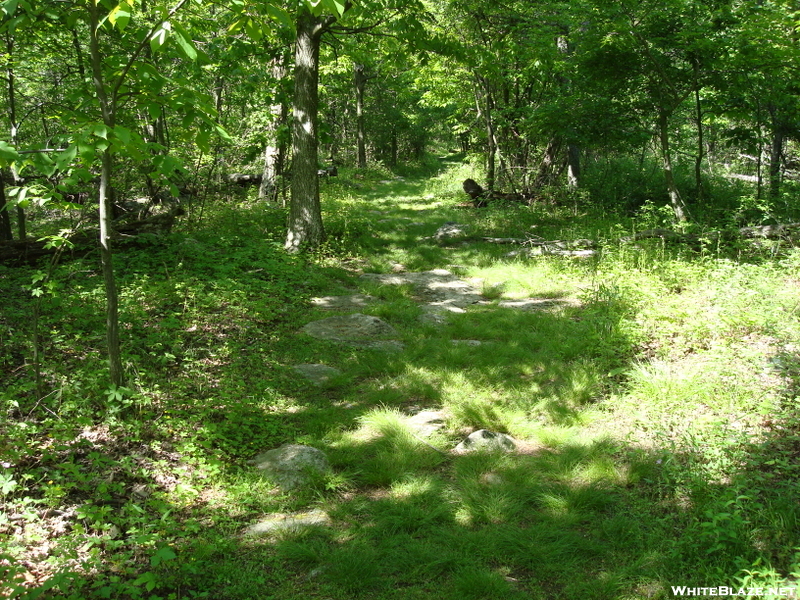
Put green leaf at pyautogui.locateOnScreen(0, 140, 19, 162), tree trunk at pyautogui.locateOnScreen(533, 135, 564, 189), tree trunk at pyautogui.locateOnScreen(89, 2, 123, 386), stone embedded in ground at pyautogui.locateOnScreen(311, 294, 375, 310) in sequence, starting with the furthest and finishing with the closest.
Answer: tree trunk at pyautogui.locateOnScreen(533, 135, 564, 189), stone embedded in ground at pyautogui.locateOnScreen(311, 294, 375, 310), tree trunk at pyautogui.locateOnScreen(89, 2, 123, 386), green leaf at pyautogui.locateOnScreen(0, 140, 19, 162)

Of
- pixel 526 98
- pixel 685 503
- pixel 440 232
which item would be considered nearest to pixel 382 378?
pixel 685 503

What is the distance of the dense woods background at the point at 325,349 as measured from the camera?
2.86 metres

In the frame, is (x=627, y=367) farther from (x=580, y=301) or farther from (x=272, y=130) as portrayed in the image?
(x=272, y=130)

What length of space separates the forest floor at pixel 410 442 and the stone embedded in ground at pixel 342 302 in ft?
1.06

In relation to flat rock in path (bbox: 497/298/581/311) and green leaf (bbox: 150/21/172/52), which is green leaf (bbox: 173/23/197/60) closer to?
green leaf (bbox: 150/21/172/52)

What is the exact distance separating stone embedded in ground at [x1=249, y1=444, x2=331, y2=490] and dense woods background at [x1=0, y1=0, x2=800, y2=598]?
181mm

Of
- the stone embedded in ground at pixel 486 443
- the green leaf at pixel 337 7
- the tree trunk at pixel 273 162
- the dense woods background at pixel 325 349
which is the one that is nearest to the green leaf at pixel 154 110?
the dense woods background at pixel 325 349

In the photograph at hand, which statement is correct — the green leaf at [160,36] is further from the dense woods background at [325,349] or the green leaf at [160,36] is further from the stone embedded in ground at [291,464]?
the stone embedded in ground at [291,464]

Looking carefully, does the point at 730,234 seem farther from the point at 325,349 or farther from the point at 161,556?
the point at 161,556

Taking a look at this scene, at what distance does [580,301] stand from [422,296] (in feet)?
8.30

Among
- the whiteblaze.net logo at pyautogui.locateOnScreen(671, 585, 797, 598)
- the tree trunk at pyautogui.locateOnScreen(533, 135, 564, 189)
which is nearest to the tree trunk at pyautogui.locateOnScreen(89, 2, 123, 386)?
the whiteblaze.net logo at pyautogui.locateOnScreen(671, 585, 797, 598)

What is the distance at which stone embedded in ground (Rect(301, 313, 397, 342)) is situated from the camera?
21.1 ft

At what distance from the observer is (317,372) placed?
555 cm

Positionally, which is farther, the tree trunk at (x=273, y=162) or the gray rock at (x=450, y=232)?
the tree trunk at (x=273, y=162)
